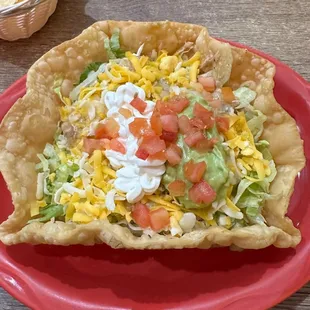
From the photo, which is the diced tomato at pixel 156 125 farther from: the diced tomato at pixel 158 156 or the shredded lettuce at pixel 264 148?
the shredded lettuce at pixel 264 148

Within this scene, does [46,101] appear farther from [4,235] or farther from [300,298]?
[300,298]

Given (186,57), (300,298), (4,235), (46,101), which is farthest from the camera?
(186,57)

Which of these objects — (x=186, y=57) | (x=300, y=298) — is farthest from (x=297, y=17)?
(x=300, y=298)

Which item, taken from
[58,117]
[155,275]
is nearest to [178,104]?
[58,117]

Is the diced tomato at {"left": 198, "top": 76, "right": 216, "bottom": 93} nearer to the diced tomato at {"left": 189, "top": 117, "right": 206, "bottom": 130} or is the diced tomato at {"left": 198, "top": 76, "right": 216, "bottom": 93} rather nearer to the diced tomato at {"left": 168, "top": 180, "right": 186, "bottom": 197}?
the diced tomato at {"left": 189, "top": 117, "right": 206, "bottom": 130}

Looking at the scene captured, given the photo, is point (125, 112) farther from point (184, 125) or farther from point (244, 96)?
point (244, 96)

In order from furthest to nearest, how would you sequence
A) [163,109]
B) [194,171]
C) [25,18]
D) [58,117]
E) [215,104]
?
1. [25,18]
2. [58,117]
3. [215,104]
4. [163,109]
5. [194,171]
